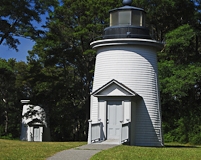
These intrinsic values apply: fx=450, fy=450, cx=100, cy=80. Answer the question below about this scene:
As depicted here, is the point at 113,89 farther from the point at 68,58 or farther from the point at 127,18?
the point at 68,58

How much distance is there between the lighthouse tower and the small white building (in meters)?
15.5

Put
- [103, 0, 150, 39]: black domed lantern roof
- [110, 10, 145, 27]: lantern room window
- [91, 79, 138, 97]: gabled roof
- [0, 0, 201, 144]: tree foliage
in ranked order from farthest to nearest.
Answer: [0, 0, 201, 144]: tree foliage → [110, 10, 145, 27]: lantern room window → [103, 0, 150, 39]: black domed lantern roof → [91, 79, 138, 97]: gabled roof

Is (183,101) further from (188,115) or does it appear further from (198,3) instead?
(198,3)

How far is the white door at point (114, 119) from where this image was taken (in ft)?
67.6

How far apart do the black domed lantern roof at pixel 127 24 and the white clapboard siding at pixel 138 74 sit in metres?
0.56

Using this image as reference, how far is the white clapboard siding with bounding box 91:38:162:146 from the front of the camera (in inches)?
839

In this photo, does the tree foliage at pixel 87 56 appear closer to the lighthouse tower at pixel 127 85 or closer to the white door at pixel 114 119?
the lighthouse tower at pixel 127 85

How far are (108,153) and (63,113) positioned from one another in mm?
24589

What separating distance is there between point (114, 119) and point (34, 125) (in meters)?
18.1

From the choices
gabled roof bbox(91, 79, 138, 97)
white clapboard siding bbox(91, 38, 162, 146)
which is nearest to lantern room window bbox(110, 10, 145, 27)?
white clapboard siding bbox(91, 38, 162, 146)

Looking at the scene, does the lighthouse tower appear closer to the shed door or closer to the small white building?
the small white building

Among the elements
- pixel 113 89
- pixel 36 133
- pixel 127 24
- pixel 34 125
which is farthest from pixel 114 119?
pixel 36 133

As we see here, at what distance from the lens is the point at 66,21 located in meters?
35.1

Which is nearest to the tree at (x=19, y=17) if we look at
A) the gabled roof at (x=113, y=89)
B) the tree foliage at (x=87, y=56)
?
the tree foliage at (x=87, y=56)
